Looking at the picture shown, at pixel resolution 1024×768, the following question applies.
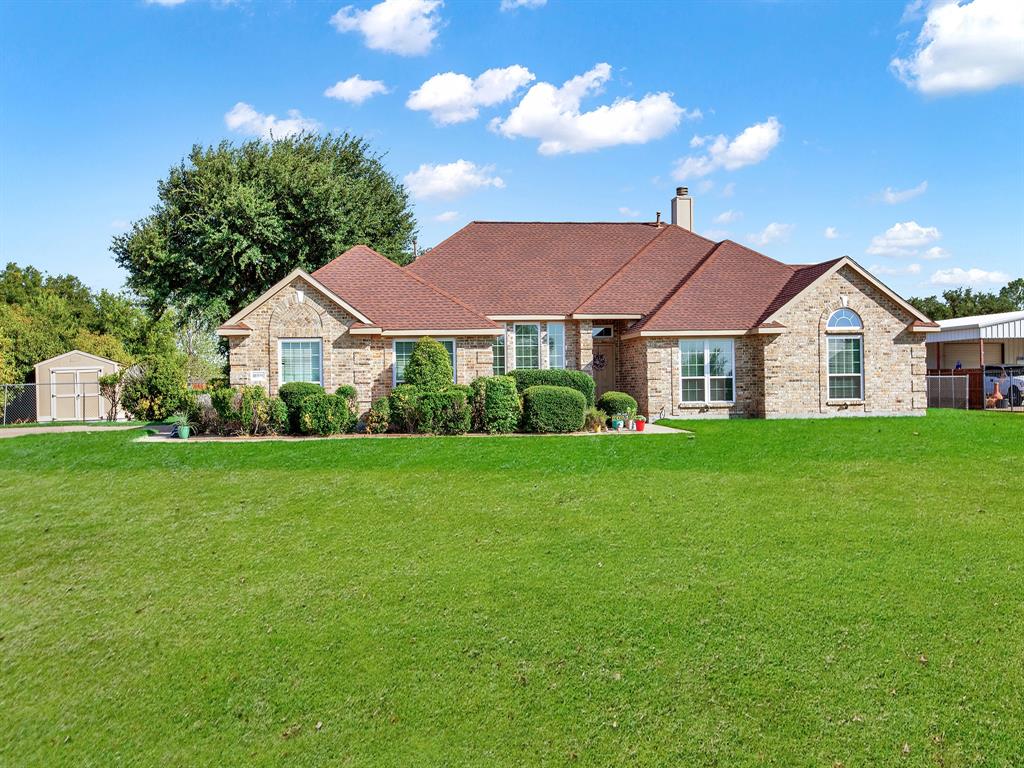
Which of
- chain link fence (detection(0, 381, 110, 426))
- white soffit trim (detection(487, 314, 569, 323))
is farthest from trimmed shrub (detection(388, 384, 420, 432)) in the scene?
chain link fence (detection(0, 381, 110, 426))

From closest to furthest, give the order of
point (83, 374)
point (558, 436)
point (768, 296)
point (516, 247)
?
point (558, 436), point (768, 296), point (516, 247), point (83, 374)

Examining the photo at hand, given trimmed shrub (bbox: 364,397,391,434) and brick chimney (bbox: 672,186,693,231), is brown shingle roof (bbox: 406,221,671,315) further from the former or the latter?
trimmed shrub (bbox: 364,397,391,434)

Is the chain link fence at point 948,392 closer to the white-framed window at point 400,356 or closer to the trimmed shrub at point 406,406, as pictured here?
the white-framed window at point 400,356

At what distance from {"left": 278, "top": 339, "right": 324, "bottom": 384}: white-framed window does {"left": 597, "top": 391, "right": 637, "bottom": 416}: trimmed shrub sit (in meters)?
7.87

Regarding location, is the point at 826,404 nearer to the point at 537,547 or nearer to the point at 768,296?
the point at 768,296

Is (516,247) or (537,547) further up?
(516,247)

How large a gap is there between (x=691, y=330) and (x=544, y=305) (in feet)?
16.4

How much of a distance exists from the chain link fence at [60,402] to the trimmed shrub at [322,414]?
16940mm

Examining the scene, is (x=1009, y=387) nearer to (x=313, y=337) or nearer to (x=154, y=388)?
(x=313, y=337)

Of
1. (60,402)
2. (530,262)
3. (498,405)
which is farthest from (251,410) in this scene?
(60,402)

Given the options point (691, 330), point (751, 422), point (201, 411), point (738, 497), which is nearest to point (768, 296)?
point (691, 330)

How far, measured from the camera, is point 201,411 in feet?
63.8

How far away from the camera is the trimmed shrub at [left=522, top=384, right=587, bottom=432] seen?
61.8ft

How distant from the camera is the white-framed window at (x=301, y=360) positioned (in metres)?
20.7
